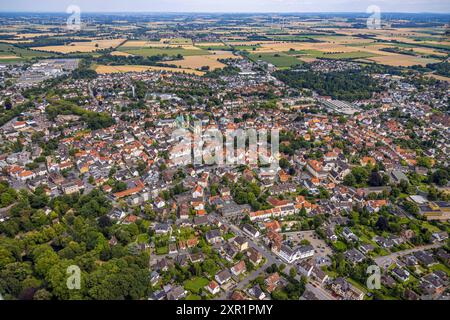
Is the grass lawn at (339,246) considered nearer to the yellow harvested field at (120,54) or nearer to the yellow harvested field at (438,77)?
the yellow harvested field at (438,77)

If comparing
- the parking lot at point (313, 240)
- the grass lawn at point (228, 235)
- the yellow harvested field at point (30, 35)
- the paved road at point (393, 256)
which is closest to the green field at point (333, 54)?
the paved road at point (393, 256)

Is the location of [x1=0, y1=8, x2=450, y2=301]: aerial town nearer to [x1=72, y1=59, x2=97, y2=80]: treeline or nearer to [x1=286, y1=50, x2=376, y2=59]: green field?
[x1=72, y1=59, x2=97, y2=80]: treeline

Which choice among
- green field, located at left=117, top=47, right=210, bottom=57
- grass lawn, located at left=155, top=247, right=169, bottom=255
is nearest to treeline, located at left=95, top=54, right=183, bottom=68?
green field, located at left=117, top=47, right=210, bottom=57

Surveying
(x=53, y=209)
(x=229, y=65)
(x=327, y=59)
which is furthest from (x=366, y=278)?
(x=327, y=59)

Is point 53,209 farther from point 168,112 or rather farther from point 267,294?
point 168,112

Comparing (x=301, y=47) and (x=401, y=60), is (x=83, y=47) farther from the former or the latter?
(x=401, y=60)

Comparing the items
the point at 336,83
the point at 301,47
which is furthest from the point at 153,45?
the point at 336,83
